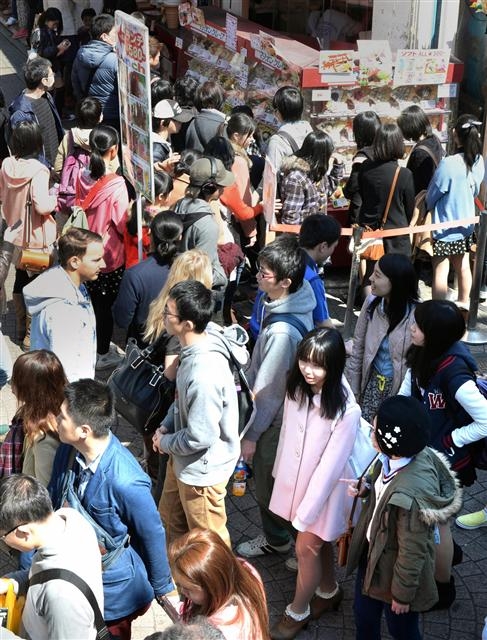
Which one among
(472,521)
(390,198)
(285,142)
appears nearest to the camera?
(472,521)

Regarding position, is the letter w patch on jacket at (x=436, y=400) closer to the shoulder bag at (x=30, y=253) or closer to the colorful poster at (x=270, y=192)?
the colorful poster at (x=270, y=192)

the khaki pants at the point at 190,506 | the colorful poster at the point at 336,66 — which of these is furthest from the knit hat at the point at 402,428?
the colorful poster at the point at 336,66

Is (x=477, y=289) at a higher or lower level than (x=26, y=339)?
higher

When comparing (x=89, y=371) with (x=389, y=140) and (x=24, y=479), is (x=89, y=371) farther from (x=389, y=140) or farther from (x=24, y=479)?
(x=389, y=140)

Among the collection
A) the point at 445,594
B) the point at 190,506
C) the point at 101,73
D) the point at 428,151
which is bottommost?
the point at 445,594

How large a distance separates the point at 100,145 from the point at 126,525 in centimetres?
400

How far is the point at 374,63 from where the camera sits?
9.14m

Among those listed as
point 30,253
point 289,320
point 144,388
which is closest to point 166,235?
point 144,388

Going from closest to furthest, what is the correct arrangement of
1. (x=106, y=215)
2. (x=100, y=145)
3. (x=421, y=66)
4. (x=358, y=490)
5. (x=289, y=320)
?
(x=358, y=490)
(x=289, y=320)
(x=106, y=215)
(x=100, y=145)
(x=421, y=66)

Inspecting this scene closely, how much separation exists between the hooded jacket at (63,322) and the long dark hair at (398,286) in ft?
5.74

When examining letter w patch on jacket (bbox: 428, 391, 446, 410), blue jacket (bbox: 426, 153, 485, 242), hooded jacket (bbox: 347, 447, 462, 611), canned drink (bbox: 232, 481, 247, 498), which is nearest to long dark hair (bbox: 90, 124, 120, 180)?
blue jacket (bbox: 426, 153, 485, 242)

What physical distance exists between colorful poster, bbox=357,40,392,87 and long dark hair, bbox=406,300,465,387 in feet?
16.3

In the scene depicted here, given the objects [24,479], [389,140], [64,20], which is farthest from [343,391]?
[64,20]

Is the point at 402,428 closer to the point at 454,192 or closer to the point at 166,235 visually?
the point at 166,235
